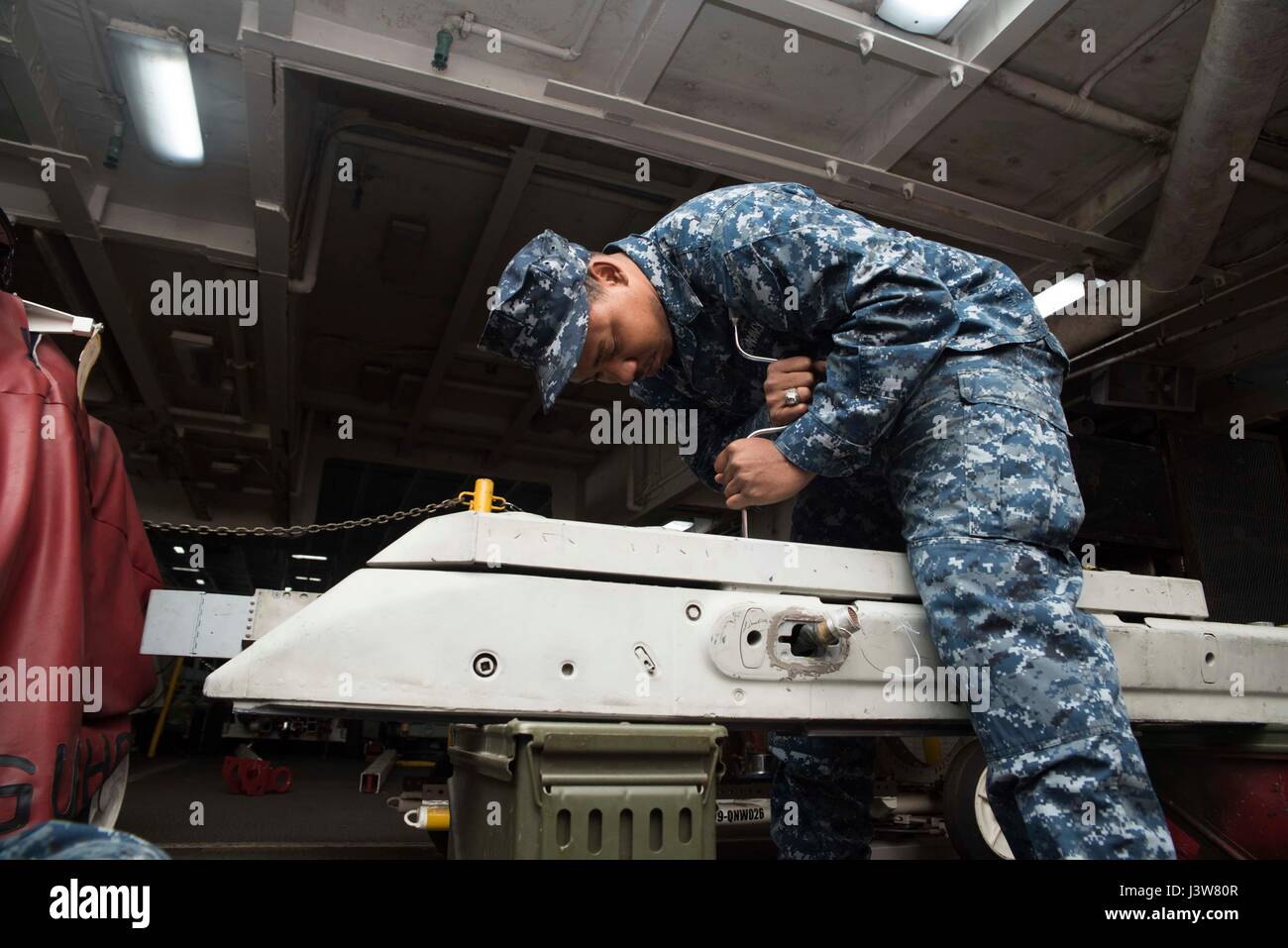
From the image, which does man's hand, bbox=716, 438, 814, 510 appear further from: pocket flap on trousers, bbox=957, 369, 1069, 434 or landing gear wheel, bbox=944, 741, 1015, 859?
landing gear wheel, bbox=944, 741, 1015, 859

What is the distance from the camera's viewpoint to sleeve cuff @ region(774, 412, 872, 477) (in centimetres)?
159

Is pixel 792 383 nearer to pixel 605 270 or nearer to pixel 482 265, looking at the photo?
pixel 605 270

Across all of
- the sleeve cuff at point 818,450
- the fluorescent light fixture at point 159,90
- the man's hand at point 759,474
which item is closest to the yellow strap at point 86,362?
the man's hand at point 759,474

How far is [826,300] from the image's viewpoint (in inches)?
64.7

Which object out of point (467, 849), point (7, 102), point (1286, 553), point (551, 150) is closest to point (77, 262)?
point (7, 102)

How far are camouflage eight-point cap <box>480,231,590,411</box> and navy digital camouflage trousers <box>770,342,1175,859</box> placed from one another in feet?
2.26

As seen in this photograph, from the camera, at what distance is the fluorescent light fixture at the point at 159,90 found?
12.1 ft

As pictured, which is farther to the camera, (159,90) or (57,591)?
(159,90)

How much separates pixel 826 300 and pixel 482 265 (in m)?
4.13

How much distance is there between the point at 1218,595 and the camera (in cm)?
555

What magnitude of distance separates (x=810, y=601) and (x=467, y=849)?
0.79m

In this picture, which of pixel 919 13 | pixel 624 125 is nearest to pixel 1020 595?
pixel 919 13

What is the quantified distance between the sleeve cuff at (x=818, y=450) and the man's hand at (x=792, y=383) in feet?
0.34
